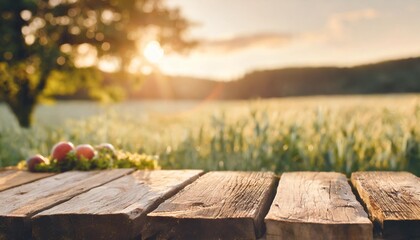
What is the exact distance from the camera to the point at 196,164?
21.0 feet

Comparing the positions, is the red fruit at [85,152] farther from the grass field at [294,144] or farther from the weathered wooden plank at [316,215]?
the weathered wooden plank at [316,215]

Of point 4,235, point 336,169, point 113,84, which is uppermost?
point 113,84

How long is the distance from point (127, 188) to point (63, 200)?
1.24 feet

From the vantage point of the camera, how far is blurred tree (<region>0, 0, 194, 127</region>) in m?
13.4

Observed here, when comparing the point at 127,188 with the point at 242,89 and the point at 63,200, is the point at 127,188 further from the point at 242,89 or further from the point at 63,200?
the point at 242,89

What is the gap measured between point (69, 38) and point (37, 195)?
12622 mm

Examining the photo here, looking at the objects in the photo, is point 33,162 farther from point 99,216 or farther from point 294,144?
point 294,144

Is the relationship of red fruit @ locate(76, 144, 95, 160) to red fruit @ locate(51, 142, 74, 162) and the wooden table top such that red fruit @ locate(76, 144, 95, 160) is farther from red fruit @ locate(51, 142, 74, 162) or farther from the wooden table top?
the wooden table top

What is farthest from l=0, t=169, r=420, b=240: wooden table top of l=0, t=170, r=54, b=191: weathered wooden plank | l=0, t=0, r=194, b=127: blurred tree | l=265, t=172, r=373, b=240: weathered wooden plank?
l=0, t=0, r=194, b=127: blurred tree

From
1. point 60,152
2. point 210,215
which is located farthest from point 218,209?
point 60,152

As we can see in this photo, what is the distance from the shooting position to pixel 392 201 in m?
2.52

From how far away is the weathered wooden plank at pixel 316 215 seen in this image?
2.07m

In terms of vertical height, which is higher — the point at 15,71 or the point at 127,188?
the point at 15,71

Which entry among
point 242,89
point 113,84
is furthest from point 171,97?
point 113,84
